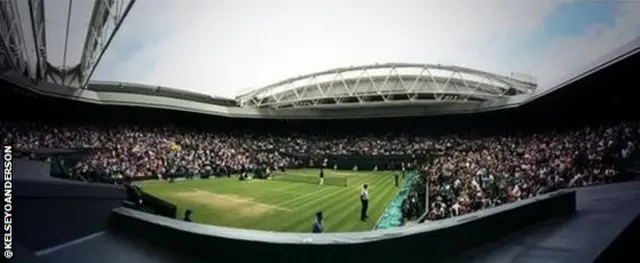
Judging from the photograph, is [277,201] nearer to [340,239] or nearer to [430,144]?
[340,239]

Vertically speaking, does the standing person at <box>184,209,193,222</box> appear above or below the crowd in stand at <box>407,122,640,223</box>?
below

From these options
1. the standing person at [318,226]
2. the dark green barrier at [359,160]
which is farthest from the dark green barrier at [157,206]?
the dark green barrier at [359,160]

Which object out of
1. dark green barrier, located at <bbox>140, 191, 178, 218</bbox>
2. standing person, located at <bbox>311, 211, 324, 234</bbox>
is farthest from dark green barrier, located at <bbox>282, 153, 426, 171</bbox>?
dark green barrier, located at <bbox>140, 191, 178, 218</bbox>

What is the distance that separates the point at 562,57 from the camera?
4082 millimetres

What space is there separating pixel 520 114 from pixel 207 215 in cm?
412

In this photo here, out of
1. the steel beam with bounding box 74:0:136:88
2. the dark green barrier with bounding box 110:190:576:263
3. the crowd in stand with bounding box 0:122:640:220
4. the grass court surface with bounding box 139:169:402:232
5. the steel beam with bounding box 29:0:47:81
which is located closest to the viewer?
the dark green barrier with bounding box 110:190:576:263

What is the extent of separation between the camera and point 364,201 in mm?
4625

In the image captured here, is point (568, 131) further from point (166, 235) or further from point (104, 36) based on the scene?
point (104, 36)

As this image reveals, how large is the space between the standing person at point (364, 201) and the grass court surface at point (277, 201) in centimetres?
5

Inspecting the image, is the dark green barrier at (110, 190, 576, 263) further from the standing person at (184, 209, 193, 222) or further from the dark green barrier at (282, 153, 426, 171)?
the dark green barrier at (282, 153, 426, 171)

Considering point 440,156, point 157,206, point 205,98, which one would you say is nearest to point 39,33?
point 205,98

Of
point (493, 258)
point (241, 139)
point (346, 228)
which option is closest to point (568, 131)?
point (493, 258)

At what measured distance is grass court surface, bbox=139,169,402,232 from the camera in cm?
413

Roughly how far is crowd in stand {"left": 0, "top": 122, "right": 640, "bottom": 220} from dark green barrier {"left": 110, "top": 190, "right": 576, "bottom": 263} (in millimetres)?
427
